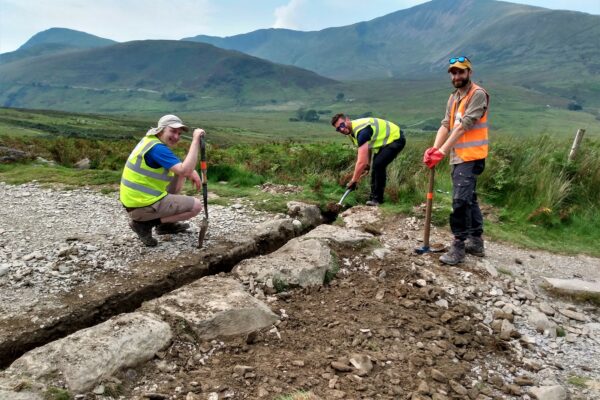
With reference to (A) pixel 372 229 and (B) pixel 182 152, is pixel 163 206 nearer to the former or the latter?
(A) pixel 372 229

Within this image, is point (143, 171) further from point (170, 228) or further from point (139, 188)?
point (170, 228)

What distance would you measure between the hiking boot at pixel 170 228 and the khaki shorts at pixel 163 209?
64 cm

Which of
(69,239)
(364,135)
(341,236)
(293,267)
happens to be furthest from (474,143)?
(69,239)

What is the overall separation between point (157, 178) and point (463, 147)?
4.36 meters

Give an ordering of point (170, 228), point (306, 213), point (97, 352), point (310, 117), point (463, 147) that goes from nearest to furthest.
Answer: point (97, 352) → point (463, 147) → point (170, 228) → point (306, 213) → point (310, 117)

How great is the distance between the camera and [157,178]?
21.4 ft

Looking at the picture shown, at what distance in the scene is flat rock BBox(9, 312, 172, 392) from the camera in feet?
12.9

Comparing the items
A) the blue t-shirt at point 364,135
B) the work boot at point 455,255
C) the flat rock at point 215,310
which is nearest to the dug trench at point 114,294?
the flat rock at point 215,310

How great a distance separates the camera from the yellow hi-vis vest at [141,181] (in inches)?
251

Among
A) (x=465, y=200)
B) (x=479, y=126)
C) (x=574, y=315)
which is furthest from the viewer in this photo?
(x=465, y=200)

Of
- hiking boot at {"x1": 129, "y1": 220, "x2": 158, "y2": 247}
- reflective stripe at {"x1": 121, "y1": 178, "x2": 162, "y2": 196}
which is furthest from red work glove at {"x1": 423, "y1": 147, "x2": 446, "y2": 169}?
hiking boot at {"x1": 129, "y1": 220, "x2": 158, "y2": 247}

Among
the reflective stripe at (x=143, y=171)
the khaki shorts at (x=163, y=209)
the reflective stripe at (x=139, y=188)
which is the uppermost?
the reflective stripe at (x=143, y=171)

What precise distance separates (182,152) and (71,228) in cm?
705

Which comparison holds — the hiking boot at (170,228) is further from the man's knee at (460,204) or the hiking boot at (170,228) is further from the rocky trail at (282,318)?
the man's knee at (460,204)
